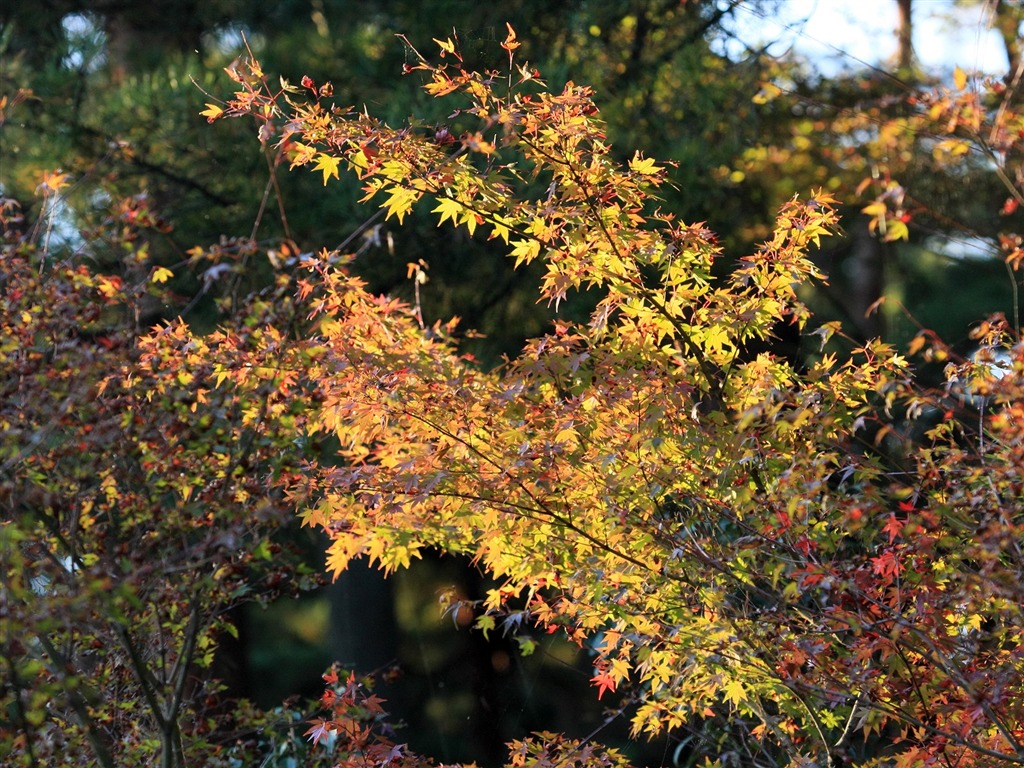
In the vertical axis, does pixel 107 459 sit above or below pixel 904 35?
below

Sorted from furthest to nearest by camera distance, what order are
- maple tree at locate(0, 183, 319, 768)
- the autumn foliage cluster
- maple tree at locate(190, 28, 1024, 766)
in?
maple tree at locate(190, 28, 1024, 766) → the autumn foliage cluster → maple tree at locate(0, 183, 319, 768)

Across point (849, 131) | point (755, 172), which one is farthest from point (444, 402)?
point (849, 131)

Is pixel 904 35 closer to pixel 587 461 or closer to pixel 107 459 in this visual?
pixel 587 461

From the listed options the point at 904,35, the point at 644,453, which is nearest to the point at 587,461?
the point at 644,453

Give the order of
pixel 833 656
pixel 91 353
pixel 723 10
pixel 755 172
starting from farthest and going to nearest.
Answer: pixel 755 172 → pixel 723 10 → pixel 833 656 → pixel 91 353

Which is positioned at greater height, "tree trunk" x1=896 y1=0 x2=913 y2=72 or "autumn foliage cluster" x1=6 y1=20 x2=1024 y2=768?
"tree trunk" x1=896 y1=0 x2=913 y2=72

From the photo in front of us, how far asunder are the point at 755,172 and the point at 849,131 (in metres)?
2.43

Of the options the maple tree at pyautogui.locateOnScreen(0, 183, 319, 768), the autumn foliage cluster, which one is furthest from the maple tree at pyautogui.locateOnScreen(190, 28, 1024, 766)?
the maple tree at pyautogui.locateOnScreen(0, 183, 319, 768)

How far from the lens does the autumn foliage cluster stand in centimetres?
282

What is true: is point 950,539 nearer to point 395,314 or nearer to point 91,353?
point 91,353

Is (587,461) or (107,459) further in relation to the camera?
(587,461)

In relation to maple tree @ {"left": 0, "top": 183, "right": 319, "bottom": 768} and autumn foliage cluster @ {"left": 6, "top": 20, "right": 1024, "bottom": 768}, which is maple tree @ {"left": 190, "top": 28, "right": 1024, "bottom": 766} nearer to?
autumn foliage cluster @ {"left": 6, "top": 20, "right": 1024, "bottom": 768}

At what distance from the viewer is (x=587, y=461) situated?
3.54 m

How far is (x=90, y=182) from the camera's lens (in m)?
7.11
